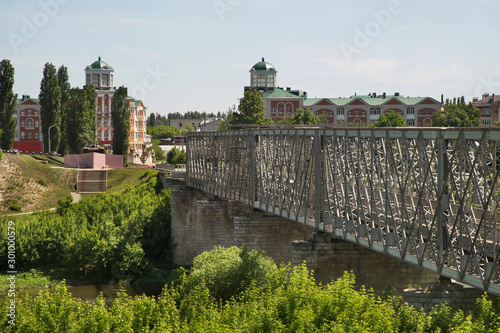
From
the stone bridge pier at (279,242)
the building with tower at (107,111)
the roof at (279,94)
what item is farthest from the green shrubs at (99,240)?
the roof at (279,94)

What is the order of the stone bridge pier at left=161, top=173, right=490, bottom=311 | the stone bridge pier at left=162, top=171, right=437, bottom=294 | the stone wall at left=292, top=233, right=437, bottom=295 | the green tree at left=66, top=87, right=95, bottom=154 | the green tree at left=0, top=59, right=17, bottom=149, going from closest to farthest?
the stone bridge pier at left=161, top=173, right=490, bottom=311
the stone wall at left=292, top=233, right=437, bottom=295
the stone bridge pier at left=162, top=171, right=437, bottom=294
the green tree at left=0, top=59, right=17, bottom=149
the green tree at left=66, top=87, right=95, bottom=154

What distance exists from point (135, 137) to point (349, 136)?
11844 cm

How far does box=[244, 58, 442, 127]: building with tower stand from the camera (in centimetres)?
13838

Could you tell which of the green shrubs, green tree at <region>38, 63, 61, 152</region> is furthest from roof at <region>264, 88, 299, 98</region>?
the green shrubs

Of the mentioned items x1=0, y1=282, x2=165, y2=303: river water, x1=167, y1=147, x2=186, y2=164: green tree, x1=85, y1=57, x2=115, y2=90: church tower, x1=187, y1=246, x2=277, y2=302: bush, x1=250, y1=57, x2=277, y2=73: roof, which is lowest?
x1=0, y1=282, x2=165, y2=303: river water

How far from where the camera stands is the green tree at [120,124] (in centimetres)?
10001

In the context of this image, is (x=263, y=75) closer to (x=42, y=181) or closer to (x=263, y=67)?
(x=263, y=67)

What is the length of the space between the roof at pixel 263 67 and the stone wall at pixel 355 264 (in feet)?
430

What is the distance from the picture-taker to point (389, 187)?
3127cm

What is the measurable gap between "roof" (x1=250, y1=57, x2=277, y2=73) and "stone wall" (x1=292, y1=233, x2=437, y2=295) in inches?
5164

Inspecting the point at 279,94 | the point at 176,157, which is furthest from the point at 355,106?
the point at 176,157

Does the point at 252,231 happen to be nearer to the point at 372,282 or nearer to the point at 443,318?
the point at 372,282

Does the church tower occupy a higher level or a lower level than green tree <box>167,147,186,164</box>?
higher

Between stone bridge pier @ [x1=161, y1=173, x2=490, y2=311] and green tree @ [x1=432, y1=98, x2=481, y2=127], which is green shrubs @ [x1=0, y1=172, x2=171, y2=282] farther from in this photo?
green tree @ [x1=432, y1=98, x2=481, y2=127]
